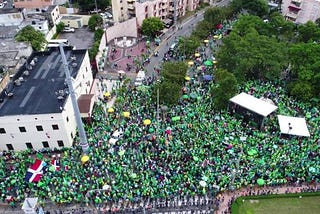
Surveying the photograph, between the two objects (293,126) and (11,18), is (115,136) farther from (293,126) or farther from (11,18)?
(11,18)

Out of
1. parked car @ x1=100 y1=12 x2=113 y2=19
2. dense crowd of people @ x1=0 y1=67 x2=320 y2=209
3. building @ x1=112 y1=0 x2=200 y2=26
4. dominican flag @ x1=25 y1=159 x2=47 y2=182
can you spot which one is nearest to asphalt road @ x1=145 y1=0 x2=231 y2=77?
building @ x1=112 y1=0 x2=200 y2=26

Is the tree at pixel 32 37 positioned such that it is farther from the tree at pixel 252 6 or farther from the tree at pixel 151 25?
the tree at pixel 252 6

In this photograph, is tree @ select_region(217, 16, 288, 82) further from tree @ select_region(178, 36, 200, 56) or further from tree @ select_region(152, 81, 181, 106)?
tree @ select_region(152, 81, 181, 106)

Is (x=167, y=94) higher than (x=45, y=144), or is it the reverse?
(x=167, y=94)

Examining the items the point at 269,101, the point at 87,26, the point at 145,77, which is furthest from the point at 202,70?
the point at 87,26

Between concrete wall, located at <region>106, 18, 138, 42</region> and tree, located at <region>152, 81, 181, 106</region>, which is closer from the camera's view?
tree, located at <region>152, 81, 181, 106</region>

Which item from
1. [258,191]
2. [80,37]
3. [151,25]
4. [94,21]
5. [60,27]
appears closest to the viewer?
[258,191]

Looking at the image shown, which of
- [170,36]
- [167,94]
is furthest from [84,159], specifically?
[170,36]

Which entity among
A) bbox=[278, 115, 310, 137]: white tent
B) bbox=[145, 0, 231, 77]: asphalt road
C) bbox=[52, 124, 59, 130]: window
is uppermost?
bbox=[278, 115, 310, 137]: white tent
